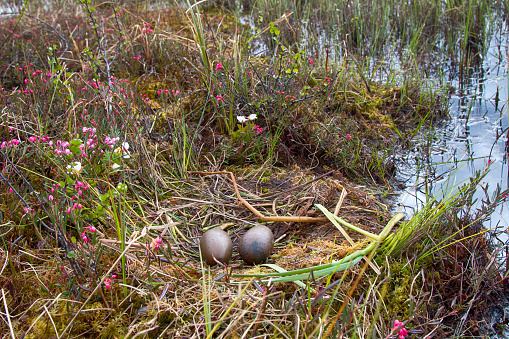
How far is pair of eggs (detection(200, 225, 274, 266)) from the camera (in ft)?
6.68

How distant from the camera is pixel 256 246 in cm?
205

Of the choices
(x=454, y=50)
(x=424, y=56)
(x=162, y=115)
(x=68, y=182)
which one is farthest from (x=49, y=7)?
(x=454, y=50)

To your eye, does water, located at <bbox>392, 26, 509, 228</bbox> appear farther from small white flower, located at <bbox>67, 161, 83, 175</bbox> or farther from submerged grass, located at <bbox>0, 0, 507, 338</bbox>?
small white flower, located at <bbox>67, 161, 83, 175</bbox>

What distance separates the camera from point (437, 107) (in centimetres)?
374

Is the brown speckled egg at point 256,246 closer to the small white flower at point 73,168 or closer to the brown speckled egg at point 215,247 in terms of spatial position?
the brown speckled egg at point 215,247

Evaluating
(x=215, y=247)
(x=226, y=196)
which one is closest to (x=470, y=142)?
(x=226, y=196)

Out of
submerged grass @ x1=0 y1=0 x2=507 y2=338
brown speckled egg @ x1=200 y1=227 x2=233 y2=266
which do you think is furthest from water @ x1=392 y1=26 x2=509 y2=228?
brown speckled egg @ x1=200 y1=227 x2=233 y2=266

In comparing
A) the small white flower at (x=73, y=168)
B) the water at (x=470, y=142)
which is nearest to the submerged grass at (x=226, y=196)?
the small white flower at (x=73, y=168)

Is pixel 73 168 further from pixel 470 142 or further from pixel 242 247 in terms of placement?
pixel 470 142

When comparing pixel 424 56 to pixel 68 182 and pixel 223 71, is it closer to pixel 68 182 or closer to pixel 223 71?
pixel 223 71

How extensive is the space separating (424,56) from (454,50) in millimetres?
427

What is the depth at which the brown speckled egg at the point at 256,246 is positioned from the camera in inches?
80.9

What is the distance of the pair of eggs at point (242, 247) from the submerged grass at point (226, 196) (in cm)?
8

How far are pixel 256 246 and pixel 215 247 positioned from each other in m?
0.23
